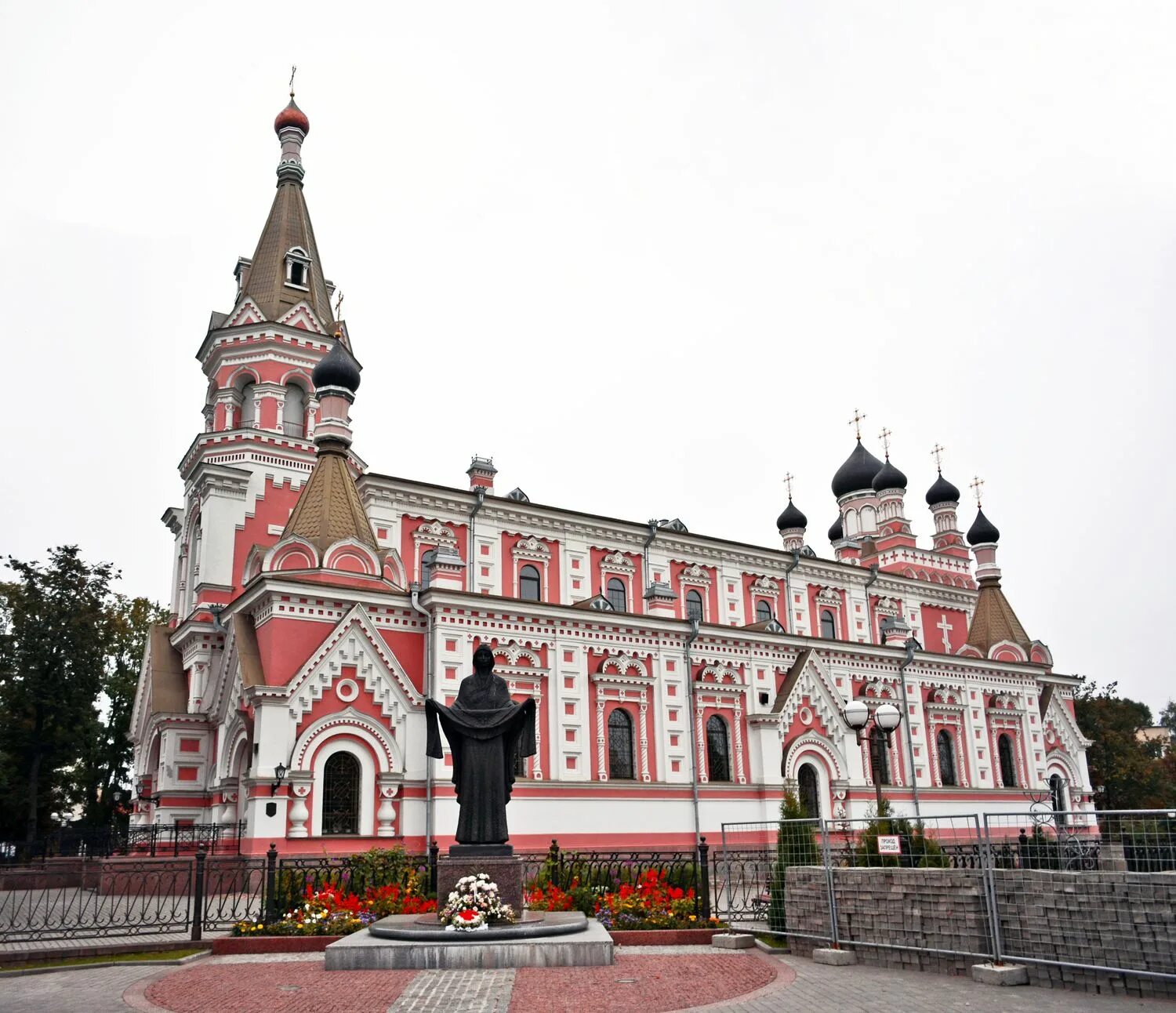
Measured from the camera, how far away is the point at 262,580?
2173cm

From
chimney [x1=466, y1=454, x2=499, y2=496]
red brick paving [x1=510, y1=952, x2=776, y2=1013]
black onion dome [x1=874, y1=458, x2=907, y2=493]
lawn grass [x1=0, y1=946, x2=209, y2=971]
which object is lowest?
red brick paving [x1=510, y1=952, x2=776, y2=1013]

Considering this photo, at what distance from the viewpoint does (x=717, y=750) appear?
27.5 m

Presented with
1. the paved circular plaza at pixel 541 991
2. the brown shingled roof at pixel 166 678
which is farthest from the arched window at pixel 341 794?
the paved circular plaza at pixel 541 991

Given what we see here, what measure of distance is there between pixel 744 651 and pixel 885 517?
15.2 metres

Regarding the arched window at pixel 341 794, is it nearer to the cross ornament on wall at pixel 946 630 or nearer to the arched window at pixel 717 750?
the arched window at pixel 717 750

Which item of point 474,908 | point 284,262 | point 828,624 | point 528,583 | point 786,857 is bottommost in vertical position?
point 474,908

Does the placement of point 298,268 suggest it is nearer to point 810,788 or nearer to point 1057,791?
point 810,788

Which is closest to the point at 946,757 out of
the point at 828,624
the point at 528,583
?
the point at 828,624

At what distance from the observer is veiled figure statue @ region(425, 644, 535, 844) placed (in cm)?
1166

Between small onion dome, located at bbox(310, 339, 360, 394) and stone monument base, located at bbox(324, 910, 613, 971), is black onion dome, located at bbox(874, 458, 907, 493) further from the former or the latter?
stone monument base, located at bbox(324, 910, 613, 971)

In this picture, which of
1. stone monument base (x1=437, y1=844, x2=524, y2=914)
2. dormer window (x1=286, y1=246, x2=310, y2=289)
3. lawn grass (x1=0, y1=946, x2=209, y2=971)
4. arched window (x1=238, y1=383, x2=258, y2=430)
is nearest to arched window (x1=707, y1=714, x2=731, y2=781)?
arched window (x1=238, y1=383, x2=258, y2=430)

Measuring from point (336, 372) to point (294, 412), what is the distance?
4.13 meters

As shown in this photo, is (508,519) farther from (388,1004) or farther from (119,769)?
(388,1004)

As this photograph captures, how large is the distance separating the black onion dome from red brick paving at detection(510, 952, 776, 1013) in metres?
32.4
